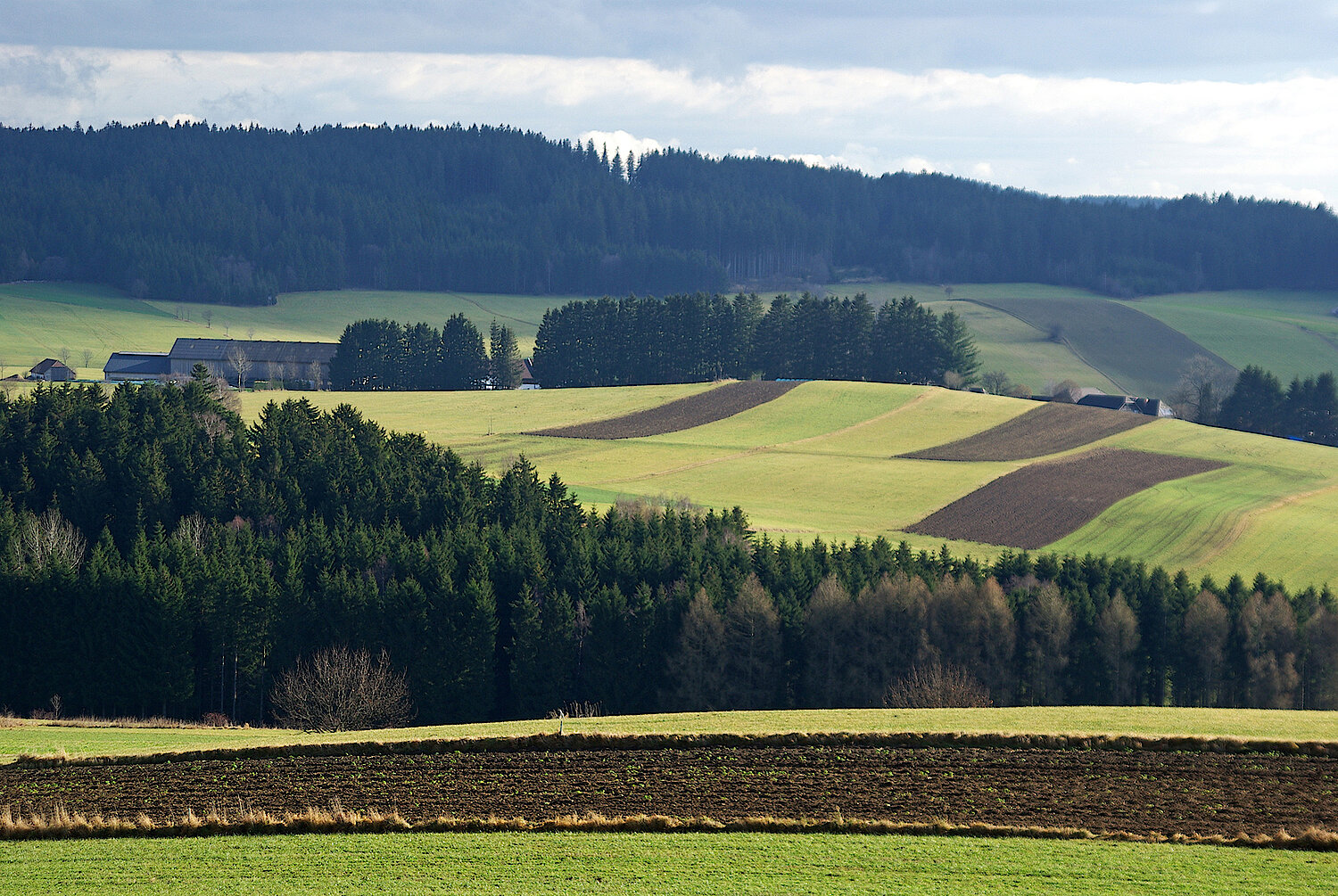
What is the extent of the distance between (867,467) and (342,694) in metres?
53.5

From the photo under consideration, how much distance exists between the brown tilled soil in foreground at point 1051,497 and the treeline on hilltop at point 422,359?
7687 cm

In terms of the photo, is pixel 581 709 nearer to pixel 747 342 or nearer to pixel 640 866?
pixel 640 866

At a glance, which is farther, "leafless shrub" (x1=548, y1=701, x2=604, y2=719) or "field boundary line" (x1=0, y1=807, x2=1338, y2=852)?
"leafless shrub" (x1=548, y1=701, x2=604, y2=719)

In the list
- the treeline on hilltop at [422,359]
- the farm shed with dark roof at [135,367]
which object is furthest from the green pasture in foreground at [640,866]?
the farm shed with dark roof at [135,367]

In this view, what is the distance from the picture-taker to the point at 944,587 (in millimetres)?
57906

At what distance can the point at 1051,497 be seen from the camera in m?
83.1

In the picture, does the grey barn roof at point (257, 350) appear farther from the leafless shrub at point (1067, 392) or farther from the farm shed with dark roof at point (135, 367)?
the leafless shrub at point (1067, 392)

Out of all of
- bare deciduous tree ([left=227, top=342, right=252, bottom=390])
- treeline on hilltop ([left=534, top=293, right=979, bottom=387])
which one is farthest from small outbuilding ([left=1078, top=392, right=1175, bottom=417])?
bare deciduous tree ([left=227, top=342, right=252, bottom=390])

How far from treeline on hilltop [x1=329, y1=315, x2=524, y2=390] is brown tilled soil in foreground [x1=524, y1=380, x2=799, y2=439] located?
36.2 metres

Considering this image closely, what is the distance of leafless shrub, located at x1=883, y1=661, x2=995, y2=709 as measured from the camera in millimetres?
50906

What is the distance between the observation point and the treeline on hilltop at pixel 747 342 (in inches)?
5792

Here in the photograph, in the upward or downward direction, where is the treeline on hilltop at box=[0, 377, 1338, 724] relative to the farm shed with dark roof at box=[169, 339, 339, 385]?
downward

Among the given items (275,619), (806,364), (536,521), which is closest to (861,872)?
(275,619)

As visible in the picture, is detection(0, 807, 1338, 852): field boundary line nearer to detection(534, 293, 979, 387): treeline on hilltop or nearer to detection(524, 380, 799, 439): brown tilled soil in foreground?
detection(524, 380, 799, 439): brown tilled soil in foreground
